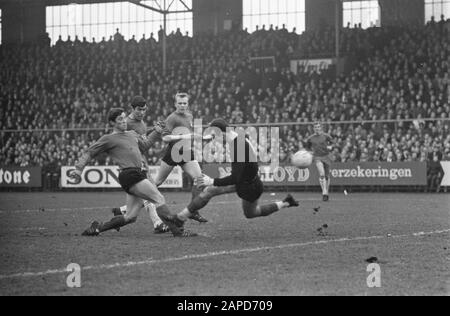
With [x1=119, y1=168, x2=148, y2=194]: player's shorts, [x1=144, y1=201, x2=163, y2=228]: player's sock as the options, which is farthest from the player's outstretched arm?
[x1=144, y1=201, x2=163, y2=228]: player's sock

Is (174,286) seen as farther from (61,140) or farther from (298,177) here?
(61,140)

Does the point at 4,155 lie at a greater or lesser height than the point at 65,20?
lesser

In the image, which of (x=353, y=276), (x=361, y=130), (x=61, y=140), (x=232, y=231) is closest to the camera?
(x=353, y=276)

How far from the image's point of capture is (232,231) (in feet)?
39.7

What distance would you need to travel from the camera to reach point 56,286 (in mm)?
6797

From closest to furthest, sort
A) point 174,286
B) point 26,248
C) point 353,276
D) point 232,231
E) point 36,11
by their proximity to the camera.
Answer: point 174,286 < point 353,276 < point 26,248 < point 232,231 < point 36,11

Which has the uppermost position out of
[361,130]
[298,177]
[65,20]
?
[65,20]

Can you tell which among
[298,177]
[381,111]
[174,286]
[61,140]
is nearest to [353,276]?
[174,286]

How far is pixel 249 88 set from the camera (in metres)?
36.1

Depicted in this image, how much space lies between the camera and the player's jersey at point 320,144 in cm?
2273

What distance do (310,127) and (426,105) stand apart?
4.52 metres

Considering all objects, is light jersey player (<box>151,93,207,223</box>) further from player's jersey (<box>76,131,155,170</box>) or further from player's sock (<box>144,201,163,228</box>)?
player's jersey (<box>76,131,155,170</box>)

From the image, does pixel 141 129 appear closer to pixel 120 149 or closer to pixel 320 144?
pixel 120 149

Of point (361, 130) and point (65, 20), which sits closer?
point (361, 130)
